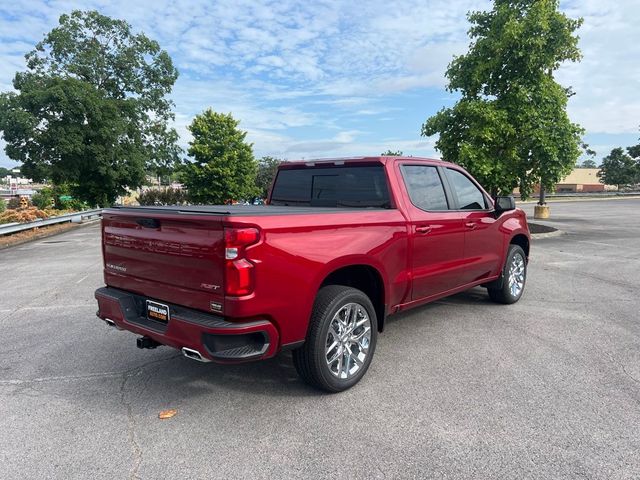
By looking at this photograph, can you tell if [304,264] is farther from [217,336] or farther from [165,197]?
[165,197]

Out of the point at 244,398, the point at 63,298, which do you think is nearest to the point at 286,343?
the point at 244,398

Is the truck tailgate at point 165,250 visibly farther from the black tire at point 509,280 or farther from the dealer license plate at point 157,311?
the black tire at point 509,280

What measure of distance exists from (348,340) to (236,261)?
4.26ft

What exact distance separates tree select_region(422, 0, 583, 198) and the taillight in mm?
11757

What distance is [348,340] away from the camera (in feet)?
12.1

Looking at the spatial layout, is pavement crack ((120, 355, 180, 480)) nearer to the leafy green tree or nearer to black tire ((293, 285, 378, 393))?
black tire ((293, 285, 378, 393))

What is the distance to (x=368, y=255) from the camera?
12.2 ft

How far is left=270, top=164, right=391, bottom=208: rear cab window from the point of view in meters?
4.35

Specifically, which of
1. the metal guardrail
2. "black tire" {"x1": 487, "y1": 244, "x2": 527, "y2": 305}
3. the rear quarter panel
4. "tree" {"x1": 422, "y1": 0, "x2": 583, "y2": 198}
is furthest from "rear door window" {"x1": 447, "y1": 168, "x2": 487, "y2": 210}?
the metal guardrail

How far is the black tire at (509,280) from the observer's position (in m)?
5.98

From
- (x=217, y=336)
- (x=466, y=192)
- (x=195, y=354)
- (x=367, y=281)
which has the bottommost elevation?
(x=195, y=354)

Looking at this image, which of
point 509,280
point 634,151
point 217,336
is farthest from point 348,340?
point 634,151

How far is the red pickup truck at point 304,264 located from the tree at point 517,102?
928cm

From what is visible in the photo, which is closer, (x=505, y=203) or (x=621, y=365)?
(x=621, y=365)
